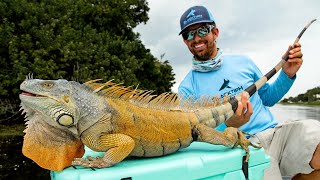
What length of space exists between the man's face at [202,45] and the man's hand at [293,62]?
0.77 m

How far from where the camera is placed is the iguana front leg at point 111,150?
7.45 feet

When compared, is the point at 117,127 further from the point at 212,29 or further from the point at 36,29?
the point at 36,29

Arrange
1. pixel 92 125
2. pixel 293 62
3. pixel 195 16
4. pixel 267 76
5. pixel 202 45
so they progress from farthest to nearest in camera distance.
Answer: pixel 202 45 < pixel 195 16 < pixel 293 62 < pixel 267 76 < pixel 92 125

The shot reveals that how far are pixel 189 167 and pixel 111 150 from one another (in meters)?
0.47

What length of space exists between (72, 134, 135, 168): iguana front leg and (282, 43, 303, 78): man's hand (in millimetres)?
2152

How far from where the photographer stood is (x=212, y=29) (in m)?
4.23

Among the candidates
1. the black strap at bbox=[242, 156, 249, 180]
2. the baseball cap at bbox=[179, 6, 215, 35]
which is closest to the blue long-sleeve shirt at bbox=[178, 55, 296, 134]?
the baseball cap at bbox=[179, 6, 215, 35]

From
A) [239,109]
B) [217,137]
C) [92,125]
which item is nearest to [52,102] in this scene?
[92,125]

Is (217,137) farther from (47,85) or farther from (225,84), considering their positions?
(225,84)

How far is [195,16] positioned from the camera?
4.08 m

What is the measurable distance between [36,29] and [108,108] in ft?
55.1

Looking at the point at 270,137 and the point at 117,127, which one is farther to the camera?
the point at 270,137

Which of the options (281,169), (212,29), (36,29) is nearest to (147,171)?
(281,169)

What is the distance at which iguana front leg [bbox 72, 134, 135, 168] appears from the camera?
227 cm
